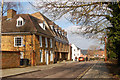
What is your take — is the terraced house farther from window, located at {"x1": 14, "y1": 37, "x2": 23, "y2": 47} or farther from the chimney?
the chimney

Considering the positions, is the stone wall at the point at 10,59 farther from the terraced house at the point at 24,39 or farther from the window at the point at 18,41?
the window at the point at 18,41

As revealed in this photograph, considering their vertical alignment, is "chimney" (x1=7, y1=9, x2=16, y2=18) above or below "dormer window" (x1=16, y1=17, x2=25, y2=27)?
above

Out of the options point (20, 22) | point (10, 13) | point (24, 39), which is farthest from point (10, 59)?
point (10, 13)

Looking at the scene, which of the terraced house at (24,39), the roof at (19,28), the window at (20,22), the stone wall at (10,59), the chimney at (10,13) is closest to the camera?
the stone wall at (10,59)

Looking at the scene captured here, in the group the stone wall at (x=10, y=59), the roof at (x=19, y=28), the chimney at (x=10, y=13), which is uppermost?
the chimney at (x=10, y=13)

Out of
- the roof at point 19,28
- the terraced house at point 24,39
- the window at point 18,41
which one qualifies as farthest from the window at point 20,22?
the window at point 18,41

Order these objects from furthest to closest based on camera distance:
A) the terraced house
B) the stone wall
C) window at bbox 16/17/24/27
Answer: window at bbox 16/17/24/27 → the terraced house → the stone wall

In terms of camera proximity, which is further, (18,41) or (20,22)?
(20,22)

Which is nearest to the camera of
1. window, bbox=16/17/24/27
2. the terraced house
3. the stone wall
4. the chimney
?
the stone wall

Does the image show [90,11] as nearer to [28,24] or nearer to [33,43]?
[33,43]

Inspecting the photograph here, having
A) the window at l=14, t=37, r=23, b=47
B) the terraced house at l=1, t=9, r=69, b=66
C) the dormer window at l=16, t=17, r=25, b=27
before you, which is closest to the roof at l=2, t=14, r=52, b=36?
the terraced house at l=1, t=9, r=69, b=66

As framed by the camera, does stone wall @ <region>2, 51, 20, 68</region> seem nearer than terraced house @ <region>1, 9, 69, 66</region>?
Yes

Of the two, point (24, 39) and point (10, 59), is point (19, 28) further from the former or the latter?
point (10, 59)

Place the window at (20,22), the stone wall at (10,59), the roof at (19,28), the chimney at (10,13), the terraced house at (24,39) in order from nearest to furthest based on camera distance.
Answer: the stone wall at (10,59)
the terraced house at (24,39)
the roof at (19,28)
the window at (20,22)
the chimney at (10,13)
